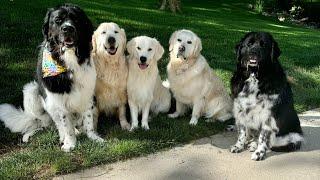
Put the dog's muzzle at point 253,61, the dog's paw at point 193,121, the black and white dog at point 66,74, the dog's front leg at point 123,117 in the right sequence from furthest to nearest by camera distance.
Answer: the dog's paw at point 193,121 → the dog's front leg at point 123,117 → the dog's muzzle at point 253,61 → the black and white dog at point 66,74

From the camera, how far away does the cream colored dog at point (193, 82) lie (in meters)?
6.14

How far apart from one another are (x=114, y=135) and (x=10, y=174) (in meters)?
1.47

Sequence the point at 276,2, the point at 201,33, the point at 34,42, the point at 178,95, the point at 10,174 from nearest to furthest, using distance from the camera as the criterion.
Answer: the point at 10,174
the point at 178,95
the point at 34,42
the point at 201,33
the point at 276,2

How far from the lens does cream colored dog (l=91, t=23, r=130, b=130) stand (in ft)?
18.0

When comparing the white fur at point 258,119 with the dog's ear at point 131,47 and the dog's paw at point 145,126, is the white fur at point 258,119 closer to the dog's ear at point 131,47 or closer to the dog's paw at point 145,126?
the dog's paw at point 145,126

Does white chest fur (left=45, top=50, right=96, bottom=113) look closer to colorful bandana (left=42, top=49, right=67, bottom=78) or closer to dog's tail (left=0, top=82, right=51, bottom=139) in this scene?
colorful bandana (left=42, top=49, right=67, bottom=78)

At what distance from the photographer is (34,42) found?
8.88 meters

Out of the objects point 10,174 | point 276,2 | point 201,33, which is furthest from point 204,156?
point 276,2

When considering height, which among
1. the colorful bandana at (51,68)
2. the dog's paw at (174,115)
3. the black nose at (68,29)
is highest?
the black nose at (68,29)

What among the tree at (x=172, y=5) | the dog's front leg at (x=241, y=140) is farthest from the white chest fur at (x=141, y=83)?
the tree at (x=172, y=5)

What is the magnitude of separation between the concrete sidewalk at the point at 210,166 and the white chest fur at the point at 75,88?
2.84 feet

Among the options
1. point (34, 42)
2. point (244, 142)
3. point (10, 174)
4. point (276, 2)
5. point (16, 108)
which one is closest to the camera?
point (10, 174)

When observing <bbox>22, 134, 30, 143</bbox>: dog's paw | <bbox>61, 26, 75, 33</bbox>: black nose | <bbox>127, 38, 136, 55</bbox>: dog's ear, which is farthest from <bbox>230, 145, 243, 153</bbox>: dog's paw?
<bbox>22, 134, 30, 143</bbox>: dog's paw

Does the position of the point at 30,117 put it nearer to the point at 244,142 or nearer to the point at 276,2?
the point at 244,142
